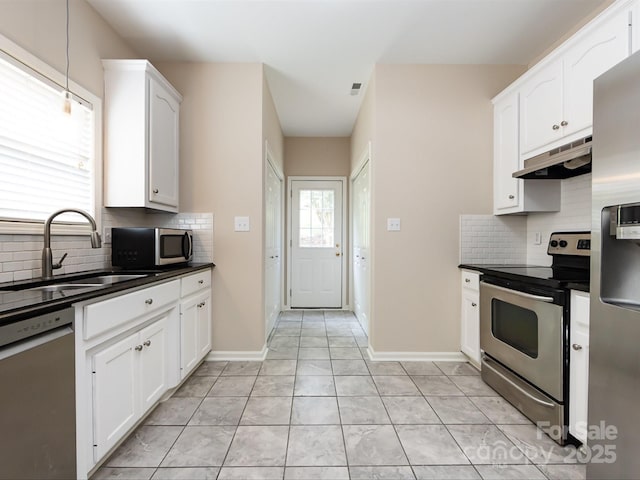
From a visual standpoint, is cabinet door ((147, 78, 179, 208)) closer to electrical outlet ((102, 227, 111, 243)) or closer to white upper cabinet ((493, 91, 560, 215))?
electrical outlet ((102, 227, 111, 243))

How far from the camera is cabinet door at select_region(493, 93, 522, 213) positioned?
252cm


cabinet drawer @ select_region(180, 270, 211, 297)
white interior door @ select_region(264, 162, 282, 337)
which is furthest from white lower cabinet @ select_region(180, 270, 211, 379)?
white interior door @ select_region(264, 162, 282, 337)

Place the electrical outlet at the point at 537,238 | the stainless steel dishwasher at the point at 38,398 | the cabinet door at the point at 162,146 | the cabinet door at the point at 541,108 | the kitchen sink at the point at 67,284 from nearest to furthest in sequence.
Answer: the stainless steel dishwasher at the point at 38,398 < the kitchen sink at the point at 67,284 < the cabinet door at the point at 541,108 < the cabinet door at the point at 162,146 < the electrical outlet at the point at 537,238

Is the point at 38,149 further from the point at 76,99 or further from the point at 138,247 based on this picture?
the point at 138,247

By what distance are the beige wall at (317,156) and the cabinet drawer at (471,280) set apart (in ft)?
8.53

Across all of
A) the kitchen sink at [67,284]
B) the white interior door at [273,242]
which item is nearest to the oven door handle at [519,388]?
the white interior door at [273,242]

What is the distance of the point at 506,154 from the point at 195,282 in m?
2.76

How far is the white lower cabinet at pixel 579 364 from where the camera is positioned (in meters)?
1.53

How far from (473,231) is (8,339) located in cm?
301

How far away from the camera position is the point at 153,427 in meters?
1.79

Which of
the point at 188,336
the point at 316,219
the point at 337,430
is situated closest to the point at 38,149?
the point at 188,336

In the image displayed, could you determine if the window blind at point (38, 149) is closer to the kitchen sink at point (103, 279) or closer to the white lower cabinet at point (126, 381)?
the kitchen sink at point (103, 279)

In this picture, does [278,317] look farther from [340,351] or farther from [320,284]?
[340,351]

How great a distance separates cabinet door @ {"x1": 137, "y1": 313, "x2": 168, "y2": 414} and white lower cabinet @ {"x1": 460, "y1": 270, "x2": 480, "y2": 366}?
2296mm
